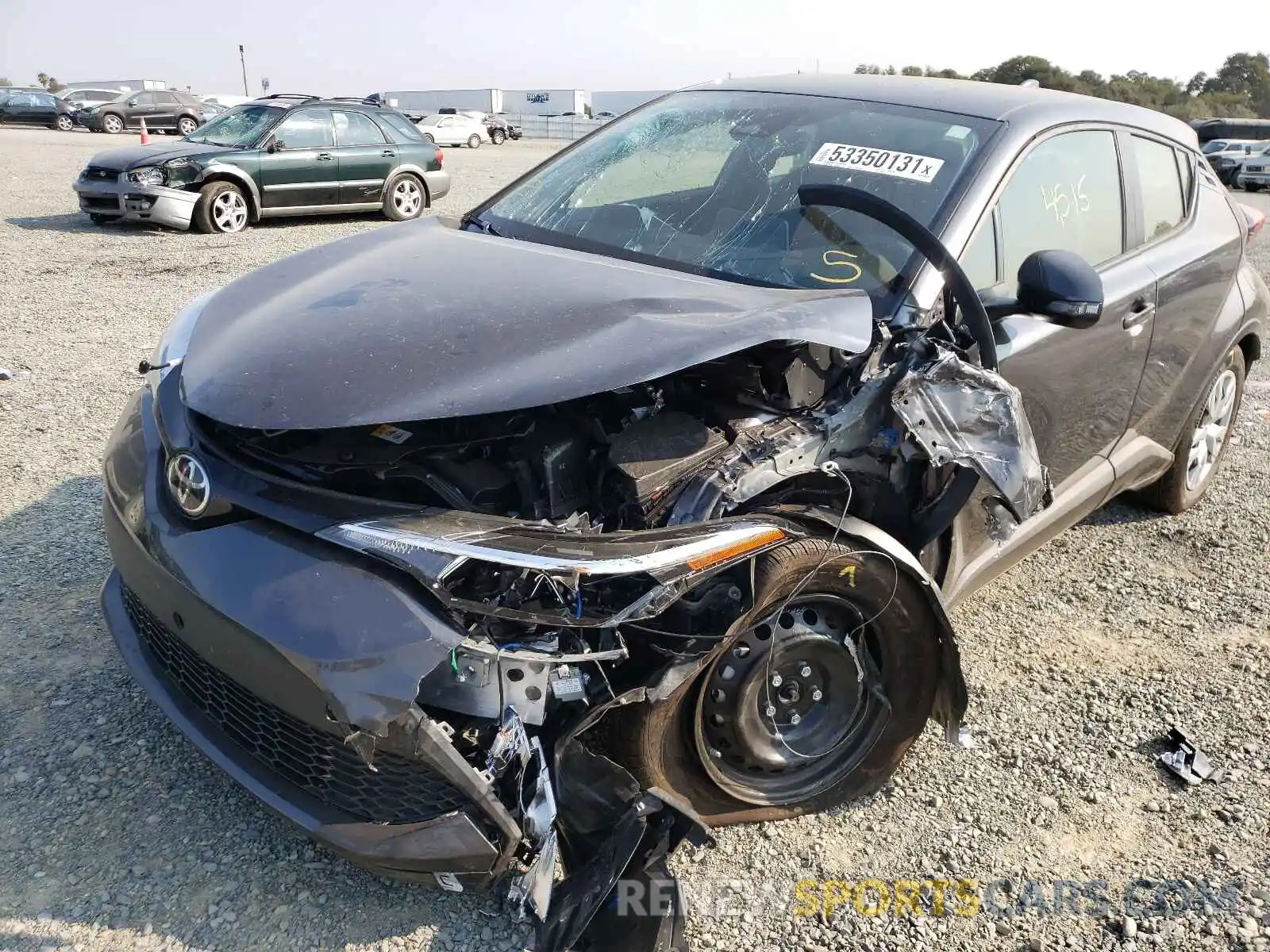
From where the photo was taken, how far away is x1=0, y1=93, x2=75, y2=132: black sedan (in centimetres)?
3303

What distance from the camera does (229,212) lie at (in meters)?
11.0

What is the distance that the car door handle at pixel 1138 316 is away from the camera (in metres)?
3.33

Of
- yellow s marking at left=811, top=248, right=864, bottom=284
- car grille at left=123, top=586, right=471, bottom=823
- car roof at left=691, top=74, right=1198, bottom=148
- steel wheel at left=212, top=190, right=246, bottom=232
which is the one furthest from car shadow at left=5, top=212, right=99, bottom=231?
yellow s marking at left=811, top=248, right=864, bottom=284

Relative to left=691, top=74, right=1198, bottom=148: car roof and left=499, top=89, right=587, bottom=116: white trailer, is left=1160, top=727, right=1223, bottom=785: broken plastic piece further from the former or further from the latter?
left=499, top=89, right=587, bottom=116: white trailer

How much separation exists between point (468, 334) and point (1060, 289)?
160 cm

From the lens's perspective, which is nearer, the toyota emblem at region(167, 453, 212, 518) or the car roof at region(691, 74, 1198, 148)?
the toyota emblem at region(167, 453, 212, 518)

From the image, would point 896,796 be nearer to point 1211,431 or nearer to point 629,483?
point 629,483

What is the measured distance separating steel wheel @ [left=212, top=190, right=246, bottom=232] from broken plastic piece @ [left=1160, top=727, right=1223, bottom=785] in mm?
10800

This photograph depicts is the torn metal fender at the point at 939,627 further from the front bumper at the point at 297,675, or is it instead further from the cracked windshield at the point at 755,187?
the front bumper at the point at 297,675

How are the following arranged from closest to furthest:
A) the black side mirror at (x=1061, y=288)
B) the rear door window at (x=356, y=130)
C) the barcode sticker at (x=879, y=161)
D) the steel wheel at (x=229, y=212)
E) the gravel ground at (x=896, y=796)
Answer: the gravel ground at (x=896, y=796), the black side mirror at (x=1061, y=288), the barcode sticker at (x=879, y=161), the steel wheel at (x=229, y=212), the rear door window at (x=356, y=130)

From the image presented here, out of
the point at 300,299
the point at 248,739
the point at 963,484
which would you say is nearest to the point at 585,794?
the point at 248,739

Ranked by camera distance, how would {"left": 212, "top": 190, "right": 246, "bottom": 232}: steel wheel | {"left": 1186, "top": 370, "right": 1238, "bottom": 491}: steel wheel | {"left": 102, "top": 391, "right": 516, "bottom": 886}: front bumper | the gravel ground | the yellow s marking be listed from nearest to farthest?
1. {"left": 102, "top": 391, "right": 516, "bottom": 886}: front bumper
2. the gravel ground
3. the yellow s marking
4. {"left": 1186, "top": 370, "right": 1238, "bottom": 491}: steel wheel
5. {"left": 212, "top": 190, "right": 246, "bottom": 232}: steel wheel

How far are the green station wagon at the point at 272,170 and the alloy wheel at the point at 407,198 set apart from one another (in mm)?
11

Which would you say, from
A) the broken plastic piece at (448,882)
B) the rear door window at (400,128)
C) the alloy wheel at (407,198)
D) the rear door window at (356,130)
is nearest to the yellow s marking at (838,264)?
the broken plastic piece at (448,882)
